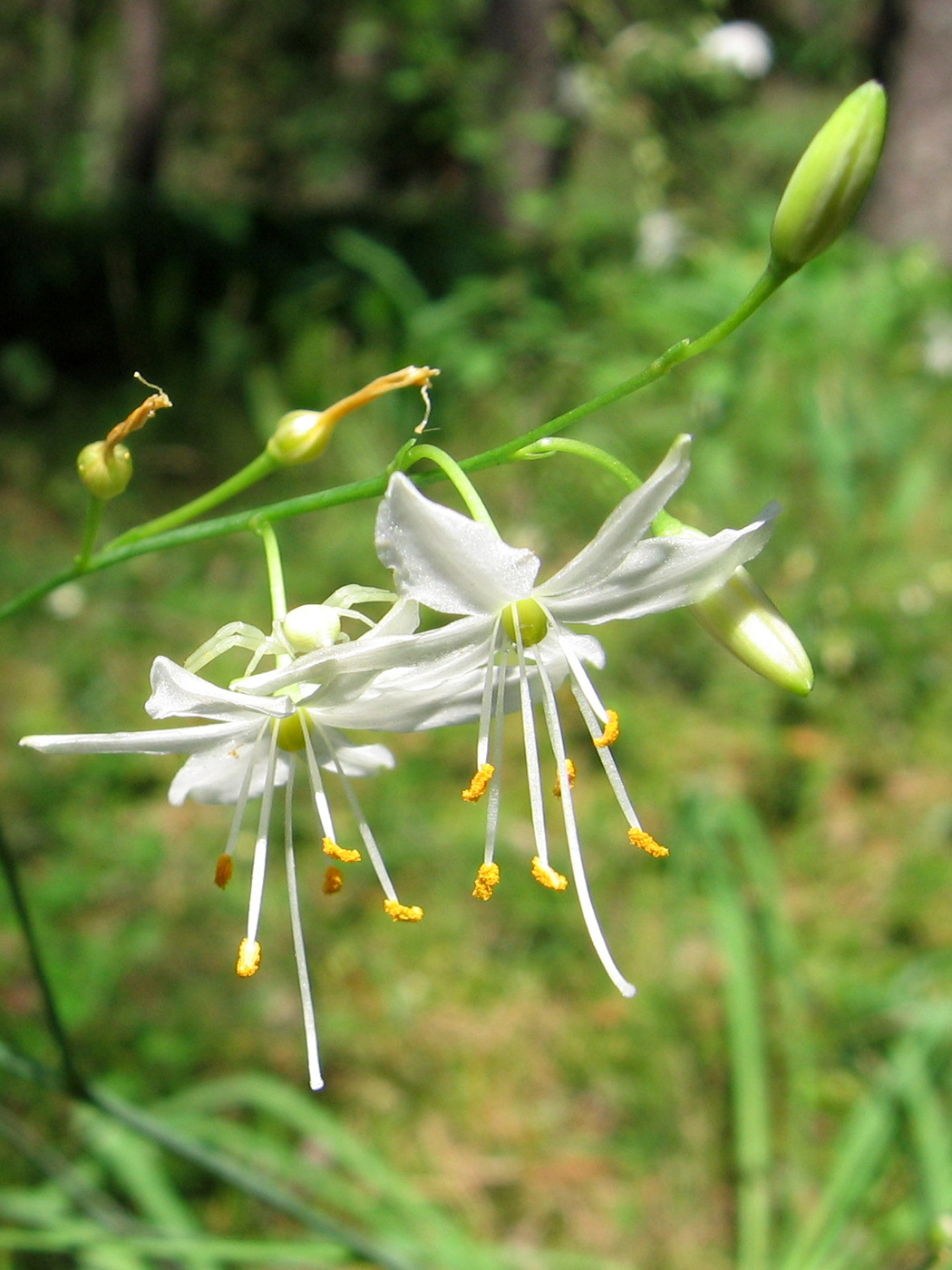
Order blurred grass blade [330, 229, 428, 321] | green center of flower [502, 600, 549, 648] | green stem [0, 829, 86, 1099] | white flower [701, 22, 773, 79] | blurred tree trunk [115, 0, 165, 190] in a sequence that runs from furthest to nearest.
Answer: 1. blurred tree trunk [115, 0, 165, 190]
2. white flower [701, 22, 773, 79]
3. blurred grass blade [330, 229, 428, 321]
4. green stem [0, 829, 86, 1099]
5. green center of flower [502, 600, 549, 648]

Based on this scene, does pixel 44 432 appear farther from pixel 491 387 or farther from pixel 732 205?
pixel 732 205

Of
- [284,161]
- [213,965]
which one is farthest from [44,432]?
[284,161]

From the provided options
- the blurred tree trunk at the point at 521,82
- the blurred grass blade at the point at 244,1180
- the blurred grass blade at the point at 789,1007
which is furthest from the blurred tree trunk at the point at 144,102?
the blurred grass blade at the point at 244,1180

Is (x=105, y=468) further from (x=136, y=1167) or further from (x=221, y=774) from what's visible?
(x=136, y=1167)

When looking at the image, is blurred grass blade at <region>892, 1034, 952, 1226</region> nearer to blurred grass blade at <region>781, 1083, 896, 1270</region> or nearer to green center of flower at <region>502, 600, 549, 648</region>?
blurred grass blade at <region>781, 1083, 896, 1270</region>

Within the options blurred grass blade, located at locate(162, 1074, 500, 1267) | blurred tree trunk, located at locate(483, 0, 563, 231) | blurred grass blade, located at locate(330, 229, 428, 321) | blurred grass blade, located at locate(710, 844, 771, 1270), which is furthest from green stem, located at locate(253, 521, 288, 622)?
blurred tree trunk, located at locate(483, 0, 563, 231)
